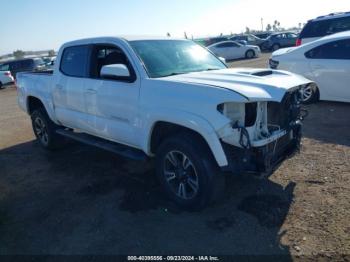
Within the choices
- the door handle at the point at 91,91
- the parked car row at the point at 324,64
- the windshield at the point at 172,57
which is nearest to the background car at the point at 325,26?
the parked car row at the point at 324,64

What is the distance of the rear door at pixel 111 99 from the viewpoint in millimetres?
4379

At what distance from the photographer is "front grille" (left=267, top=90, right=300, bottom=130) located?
3.86 m

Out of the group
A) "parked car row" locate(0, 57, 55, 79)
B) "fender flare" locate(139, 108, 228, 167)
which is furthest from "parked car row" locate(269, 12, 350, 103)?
"parked car row" locate(0, 57, 55, 79)

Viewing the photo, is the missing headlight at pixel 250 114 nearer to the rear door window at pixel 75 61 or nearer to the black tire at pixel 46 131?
the rear door window at pixel 75 61

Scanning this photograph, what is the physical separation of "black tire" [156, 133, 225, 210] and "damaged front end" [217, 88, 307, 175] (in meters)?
0.25

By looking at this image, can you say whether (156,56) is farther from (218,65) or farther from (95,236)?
(95,236)

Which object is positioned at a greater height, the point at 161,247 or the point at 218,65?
the point at 218,65

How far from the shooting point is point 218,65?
5.12m

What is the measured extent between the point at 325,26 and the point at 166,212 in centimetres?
1027

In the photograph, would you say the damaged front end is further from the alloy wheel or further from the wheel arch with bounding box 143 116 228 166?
the alloy wheel

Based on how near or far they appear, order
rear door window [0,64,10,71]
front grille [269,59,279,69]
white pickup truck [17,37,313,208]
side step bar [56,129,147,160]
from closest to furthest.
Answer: white pickup truck [17,37,313,208] → side step bar [56,129,147,160] → front grille [269,59,279,69] → rear door window [0,64,10,71]

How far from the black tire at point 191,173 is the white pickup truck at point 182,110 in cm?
1

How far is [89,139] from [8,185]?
141 centimetres

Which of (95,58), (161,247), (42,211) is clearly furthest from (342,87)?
(42,211)
